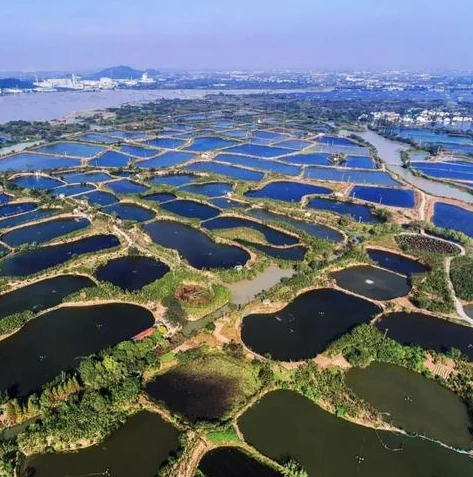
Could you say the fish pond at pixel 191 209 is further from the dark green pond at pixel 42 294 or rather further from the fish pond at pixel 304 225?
the dark green pond at pixel 42 294

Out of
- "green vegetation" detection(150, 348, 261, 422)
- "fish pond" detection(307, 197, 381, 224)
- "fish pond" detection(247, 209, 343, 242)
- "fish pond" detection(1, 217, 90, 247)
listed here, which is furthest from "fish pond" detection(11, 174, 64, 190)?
"green vegetation" detection(150, 348, 261, 422)

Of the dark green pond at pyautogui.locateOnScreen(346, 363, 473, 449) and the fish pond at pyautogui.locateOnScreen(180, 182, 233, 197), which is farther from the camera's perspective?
the fish pond at pyautogui.locateOnScreen(180, 182, 233, 197)

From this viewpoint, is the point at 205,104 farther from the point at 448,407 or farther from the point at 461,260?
the point at 448,407

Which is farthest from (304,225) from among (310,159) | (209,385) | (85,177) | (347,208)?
(85,177)

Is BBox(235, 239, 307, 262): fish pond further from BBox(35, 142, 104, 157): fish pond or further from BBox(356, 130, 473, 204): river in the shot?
BBox(35, 142, 104, 157): fish pond

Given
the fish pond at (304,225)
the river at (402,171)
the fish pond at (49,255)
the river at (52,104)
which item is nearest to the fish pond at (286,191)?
the fish pond at (304,225)

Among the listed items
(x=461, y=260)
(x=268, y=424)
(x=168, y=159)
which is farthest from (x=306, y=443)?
(x=168, y=159)
